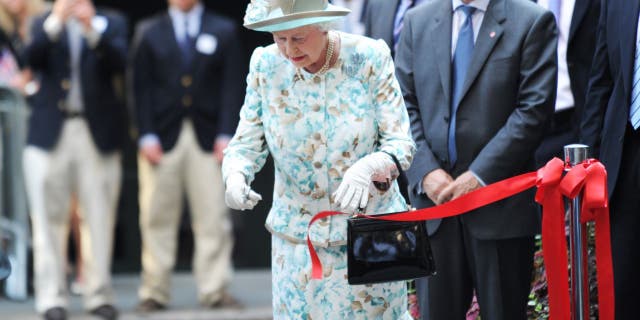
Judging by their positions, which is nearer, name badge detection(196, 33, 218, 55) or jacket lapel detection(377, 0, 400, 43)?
jacket lapel detection(377, 0, 400, 43)

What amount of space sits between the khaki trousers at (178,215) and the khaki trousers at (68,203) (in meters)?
0.35

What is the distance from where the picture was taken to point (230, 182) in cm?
509

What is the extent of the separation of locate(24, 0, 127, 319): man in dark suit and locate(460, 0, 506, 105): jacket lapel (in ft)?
12.4

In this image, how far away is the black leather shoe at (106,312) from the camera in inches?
363

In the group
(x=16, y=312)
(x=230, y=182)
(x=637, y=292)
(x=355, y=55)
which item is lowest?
(x=16, y=312)

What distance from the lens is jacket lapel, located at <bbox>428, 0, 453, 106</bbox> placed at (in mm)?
6195

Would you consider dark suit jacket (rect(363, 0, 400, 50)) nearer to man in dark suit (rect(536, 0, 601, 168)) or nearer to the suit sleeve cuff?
man in dark suit (rect(536, 0, 601, 168))

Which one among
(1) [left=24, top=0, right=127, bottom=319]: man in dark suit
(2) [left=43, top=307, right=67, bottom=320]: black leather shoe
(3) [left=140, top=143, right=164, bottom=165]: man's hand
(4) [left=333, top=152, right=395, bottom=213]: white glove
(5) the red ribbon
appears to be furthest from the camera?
(3) [left=140, top=143, right=164, bottom=165]: man's hand

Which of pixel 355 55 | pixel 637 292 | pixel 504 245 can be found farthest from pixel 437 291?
pixel 355 55

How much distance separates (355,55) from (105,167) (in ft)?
15.0

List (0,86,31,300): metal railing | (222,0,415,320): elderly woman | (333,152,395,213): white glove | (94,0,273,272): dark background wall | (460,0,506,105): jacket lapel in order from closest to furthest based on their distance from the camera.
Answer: (333,152,395,213): white glove → (222,0,415,320): elderly woman → (460,0,506,105): jacket lapel → (0,86,31,300): metal railing → (94,0,273,272): dark background wall

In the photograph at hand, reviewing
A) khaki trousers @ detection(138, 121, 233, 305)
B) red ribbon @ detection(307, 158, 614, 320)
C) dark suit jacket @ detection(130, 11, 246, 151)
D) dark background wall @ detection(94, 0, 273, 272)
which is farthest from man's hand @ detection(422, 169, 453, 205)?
dark background wall @ detection(94, 0, 273, 272)

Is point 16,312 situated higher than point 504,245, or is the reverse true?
point 504,245

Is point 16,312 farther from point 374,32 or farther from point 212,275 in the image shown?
point 374,32
